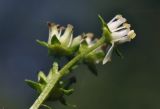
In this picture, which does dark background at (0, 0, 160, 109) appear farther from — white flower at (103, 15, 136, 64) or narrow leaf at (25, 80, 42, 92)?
narrow leaf at (25, 80, 42, 92)

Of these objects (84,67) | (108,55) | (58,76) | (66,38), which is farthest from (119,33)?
(84,67)

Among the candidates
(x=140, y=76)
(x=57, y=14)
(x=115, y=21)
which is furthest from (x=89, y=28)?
(x=115, y=21)

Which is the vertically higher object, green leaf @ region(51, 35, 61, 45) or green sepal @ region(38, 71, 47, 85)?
green leaf @ region(51, 35, 61, 45)

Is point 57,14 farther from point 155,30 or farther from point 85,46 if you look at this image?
point 85,46

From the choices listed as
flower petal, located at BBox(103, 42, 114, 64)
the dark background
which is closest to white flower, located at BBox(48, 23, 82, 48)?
flower petal, located at BBox(103, 42, 114, 64)

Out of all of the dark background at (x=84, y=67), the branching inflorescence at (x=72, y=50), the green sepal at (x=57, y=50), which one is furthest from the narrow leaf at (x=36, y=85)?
the dark background at (x=84, y=67)

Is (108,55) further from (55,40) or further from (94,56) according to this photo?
(55,40)
